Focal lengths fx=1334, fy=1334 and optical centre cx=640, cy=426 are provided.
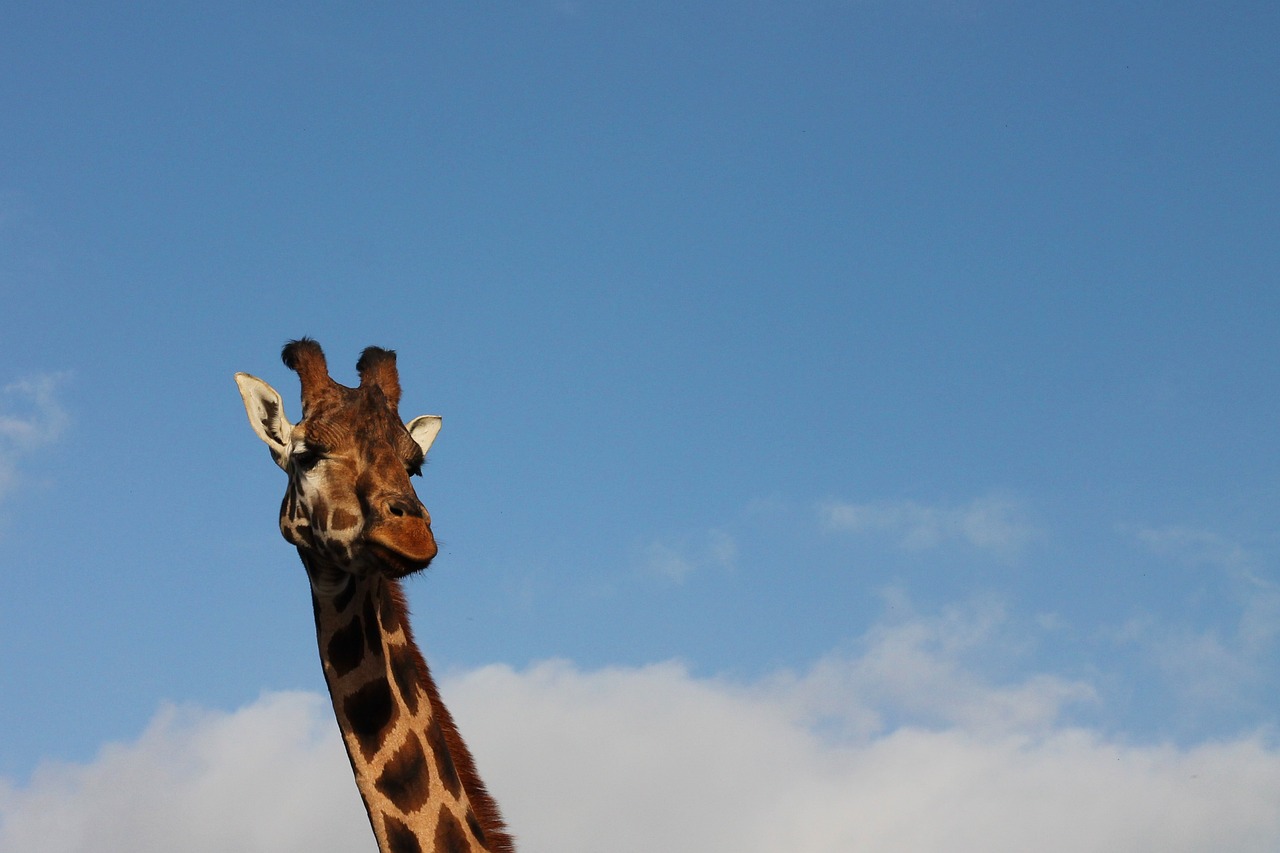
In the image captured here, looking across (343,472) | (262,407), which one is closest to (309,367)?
(262,407)

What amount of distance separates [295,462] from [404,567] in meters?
1.54

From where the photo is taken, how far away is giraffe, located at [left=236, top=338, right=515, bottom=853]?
9445 mm

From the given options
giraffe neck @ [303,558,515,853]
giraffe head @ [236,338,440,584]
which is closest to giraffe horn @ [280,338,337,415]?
giraffe head @ [236,338,440,584]

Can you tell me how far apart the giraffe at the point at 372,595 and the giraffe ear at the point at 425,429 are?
126cm

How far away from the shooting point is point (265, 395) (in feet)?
34.8

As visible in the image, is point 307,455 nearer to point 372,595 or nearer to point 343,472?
point 343,472

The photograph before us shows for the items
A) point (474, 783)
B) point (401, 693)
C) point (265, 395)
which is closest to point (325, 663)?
point (401, 693)

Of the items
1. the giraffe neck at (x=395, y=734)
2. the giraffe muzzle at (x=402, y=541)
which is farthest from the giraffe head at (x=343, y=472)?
the giraffe neck at (x=395, y=734)

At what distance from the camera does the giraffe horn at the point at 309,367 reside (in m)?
10.4

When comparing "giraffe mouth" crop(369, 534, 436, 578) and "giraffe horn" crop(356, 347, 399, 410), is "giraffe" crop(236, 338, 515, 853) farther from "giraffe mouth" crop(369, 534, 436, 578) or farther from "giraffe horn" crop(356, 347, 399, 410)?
"giraffe horn" crop(356, 347, 399, 410)

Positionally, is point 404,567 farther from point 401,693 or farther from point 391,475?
point 401,693

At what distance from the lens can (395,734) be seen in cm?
986

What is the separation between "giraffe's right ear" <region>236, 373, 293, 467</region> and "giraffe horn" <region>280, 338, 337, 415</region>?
273 mm

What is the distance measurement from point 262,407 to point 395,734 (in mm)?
2816
